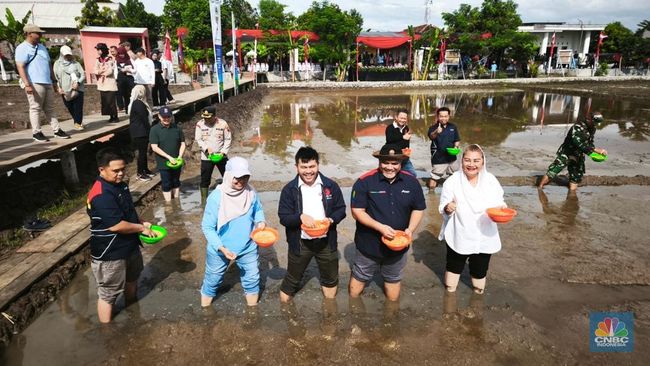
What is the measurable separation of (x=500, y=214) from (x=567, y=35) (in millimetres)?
58337

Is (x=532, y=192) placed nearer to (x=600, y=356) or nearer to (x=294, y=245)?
(x=600, y=356)

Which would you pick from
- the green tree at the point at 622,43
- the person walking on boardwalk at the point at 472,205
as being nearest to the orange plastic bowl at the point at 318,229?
the person walking on boardwalk at the point at 472,205

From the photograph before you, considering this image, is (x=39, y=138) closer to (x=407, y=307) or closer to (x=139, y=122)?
(x=139, y=122)

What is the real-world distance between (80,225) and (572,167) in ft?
26.1

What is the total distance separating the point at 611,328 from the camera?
3.55 meters

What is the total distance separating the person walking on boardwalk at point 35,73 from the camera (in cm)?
628

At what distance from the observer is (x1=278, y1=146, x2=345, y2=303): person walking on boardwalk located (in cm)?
334

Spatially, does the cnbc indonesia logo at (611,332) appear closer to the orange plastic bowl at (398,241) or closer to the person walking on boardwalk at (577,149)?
the orange plastic bowl at (398,241)

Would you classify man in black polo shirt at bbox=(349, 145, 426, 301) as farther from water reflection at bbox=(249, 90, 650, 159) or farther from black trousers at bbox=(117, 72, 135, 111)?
black trousers at bbox=(117, 72, 135, 111)

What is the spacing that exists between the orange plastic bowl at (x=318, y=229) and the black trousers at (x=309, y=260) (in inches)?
10.2

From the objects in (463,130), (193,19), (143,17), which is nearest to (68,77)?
(463,130)

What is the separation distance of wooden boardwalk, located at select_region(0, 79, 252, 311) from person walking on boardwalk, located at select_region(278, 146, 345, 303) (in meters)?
2.64

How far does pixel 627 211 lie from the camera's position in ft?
20.7

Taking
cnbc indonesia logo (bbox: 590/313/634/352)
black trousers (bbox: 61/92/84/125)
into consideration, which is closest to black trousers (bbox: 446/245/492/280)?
→ cnbc indonesia logo (bbox: 590/313/634/352)
